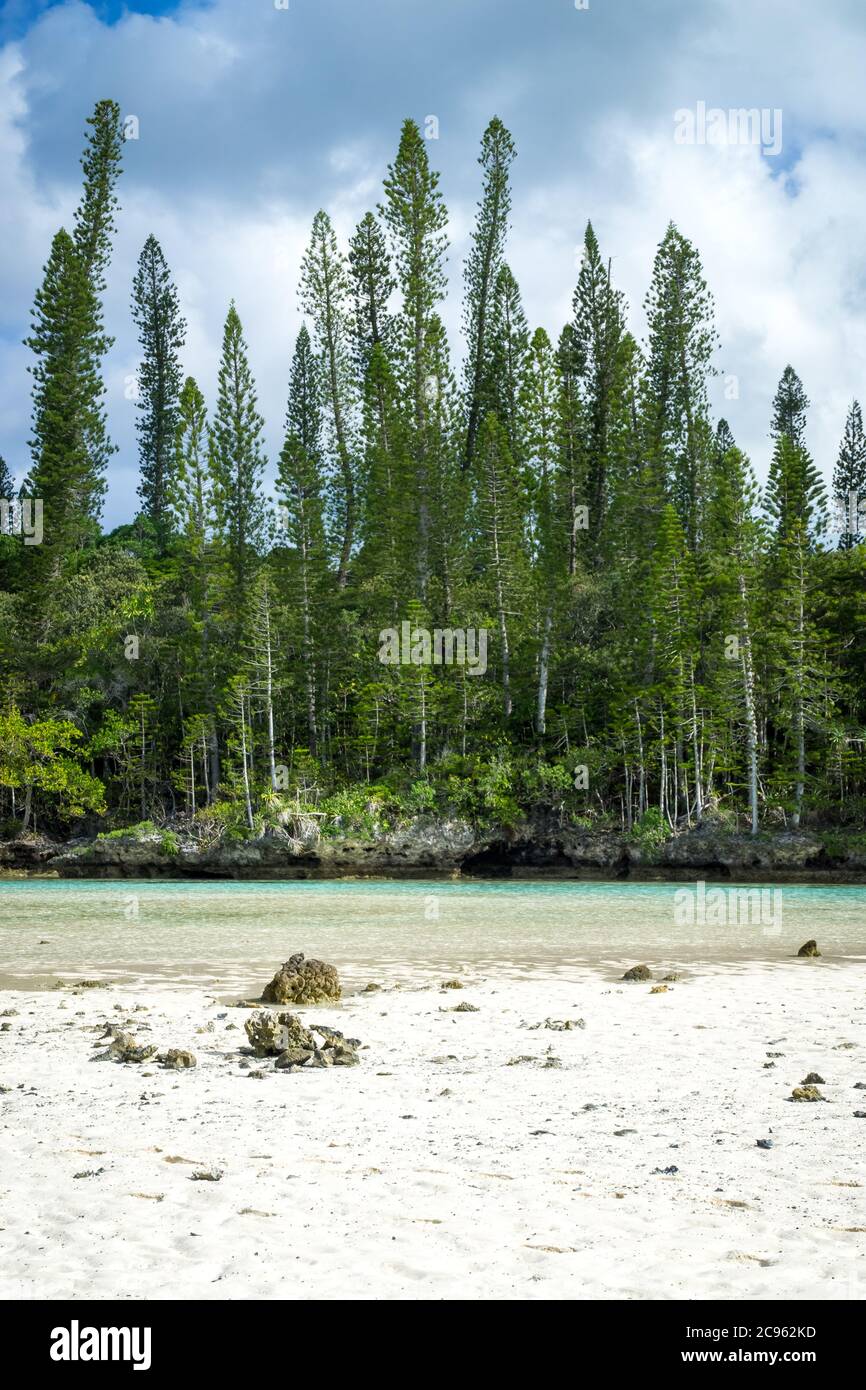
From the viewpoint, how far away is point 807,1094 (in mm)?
5113

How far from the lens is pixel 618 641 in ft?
119

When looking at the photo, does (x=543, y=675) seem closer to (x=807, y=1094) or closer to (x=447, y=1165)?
(x=807, y=1094)

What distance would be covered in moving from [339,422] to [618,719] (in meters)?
22.1

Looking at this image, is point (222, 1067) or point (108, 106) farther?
point (108, 106)

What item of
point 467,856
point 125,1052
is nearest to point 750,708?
point 467,856

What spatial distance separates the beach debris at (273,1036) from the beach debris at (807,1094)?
2724 mm

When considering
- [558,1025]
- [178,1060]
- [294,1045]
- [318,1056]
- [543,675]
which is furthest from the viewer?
[543,675]

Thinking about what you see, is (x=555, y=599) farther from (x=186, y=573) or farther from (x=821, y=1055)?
(x=821, y=1055)

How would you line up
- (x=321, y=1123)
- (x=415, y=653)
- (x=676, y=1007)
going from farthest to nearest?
(x=415, y=653)
(x=676, y=1007)
(x=321, y=1123)

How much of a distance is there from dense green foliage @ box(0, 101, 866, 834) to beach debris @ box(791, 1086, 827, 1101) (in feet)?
88.9

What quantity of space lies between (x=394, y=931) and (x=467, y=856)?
18831mm

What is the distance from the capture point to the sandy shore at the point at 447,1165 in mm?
3062

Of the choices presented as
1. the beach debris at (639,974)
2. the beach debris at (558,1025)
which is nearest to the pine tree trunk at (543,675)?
the beach debris at (639,974)
